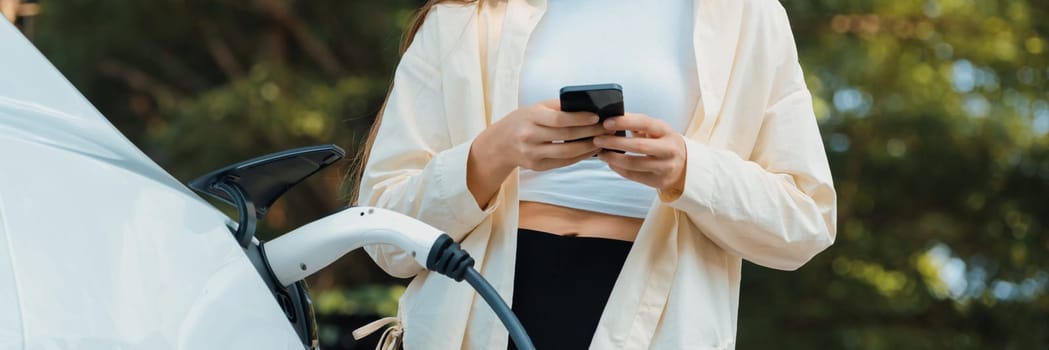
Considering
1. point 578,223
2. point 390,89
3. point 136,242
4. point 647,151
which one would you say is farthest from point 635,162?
point 136,242

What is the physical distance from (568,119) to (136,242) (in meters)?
0.46

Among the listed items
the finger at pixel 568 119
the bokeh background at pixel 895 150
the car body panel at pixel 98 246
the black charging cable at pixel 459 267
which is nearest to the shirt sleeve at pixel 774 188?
the finger at pixel 568 119

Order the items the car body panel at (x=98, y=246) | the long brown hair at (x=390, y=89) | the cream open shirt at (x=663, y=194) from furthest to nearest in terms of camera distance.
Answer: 1. the long brown hair at (x=390, y=89)
2. the cream open shirt at (x=663, y=194)
3. the car body panel at (x=98, y=246)

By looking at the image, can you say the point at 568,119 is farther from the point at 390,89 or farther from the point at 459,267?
the point at 390,89

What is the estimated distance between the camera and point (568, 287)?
1.47 meters

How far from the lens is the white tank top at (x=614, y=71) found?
1494mm

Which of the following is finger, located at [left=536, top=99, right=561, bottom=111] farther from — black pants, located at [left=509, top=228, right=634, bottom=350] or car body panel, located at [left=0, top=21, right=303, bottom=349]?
car body panel, located at [left=0, top=21, right=303, bottom=349]

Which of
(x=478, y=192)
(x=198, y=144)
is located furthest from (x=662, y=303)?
(x=198, y=144)

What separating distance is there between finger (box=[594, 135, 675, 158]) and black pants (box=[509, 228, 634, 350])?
0.14 meters

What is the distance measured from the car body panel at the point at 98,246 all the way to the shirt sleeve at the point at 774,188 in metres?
0.45

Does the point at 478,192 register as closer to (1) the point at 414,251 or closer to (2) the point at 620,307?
(2) the point at 620,307

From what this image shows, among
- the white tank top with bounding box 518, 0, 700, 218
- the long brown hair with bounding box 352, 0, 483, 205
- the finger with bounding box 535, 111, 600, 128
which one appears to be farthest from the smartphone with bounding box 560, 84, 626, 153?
the long brown hair with bounding box 352, 0, 483, 205

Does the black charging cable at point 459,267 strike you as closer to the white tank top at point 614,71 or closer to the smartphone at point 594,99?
the smartphone at point 594,99

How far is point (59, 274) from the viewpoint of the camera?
90 centimetres
